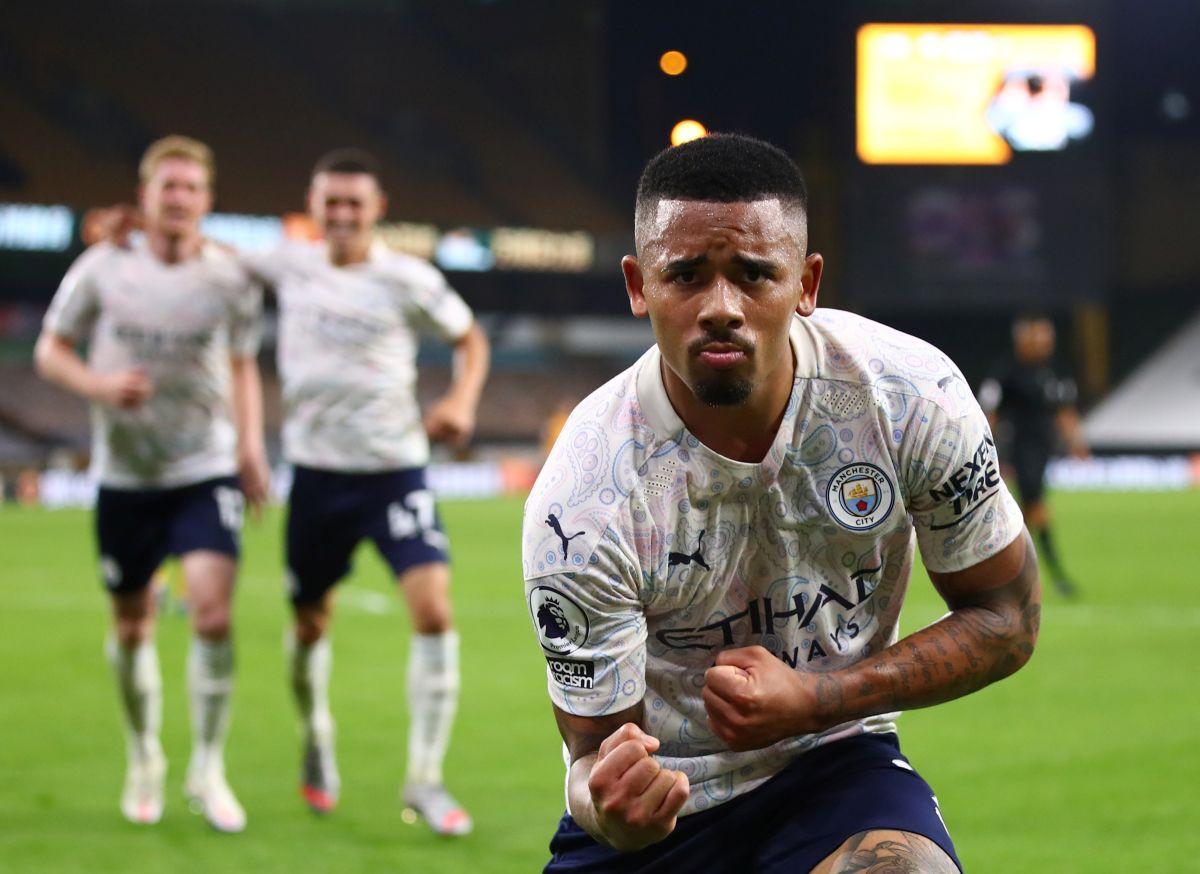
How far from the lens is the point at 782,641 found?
115 inches

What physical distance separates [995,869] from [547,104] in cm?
3413

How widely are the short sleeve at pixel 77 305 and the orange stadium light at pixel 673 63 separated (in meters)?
15.2

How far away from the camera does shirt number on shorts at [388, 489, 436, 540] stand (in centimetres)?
600

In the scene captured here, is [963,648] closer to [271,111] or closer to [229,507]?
[229,507]

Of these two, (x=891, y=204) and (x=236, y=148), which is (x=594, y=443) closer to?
(x=891, y=204)

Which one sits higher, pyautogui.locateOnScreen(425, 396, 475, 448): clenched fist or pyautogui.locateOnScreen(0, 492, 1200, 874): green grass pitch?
pyautogui.locateOnScreen(425, 396, 475, 448): clenched fist

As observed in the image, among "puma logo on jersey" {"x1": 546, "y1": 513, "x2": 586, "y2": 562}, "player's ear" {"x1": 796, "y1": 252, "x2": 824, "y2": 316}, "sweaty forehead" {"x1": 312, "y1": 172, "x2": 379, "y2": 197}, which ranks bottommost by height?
"puma logo on jersey" {"x1": 546, "y1": 513, "x2": 586, "y2": 562}

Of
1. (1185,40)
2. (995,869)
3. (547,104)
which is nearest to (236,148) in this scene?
(547,104)

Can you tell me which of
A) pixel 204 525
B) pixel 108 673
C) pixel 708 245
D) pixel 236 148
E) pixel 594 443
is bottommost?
pixel 108 673

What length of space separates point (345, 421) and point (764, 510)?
3.52 meters

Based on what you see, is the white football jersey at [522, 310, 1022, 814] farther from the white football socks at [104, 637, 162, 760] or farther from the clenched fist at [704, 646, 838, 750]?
the white football socks at [104, 637, 162, 760]

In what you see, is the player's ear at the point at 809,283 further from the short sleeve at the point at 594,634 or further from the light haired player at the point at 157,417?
the light haired player at the point at 157,417

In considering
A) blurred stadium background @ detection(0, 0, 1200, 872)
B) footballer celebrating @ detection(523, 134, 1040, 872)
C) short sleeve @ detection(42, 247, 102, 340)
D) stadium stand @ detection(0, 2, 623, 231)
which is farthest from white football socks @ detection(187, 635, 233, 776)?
stadium stand @ detection(0, 2, 623, 231)

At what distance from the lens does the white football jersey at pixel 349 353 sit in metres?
6.13
